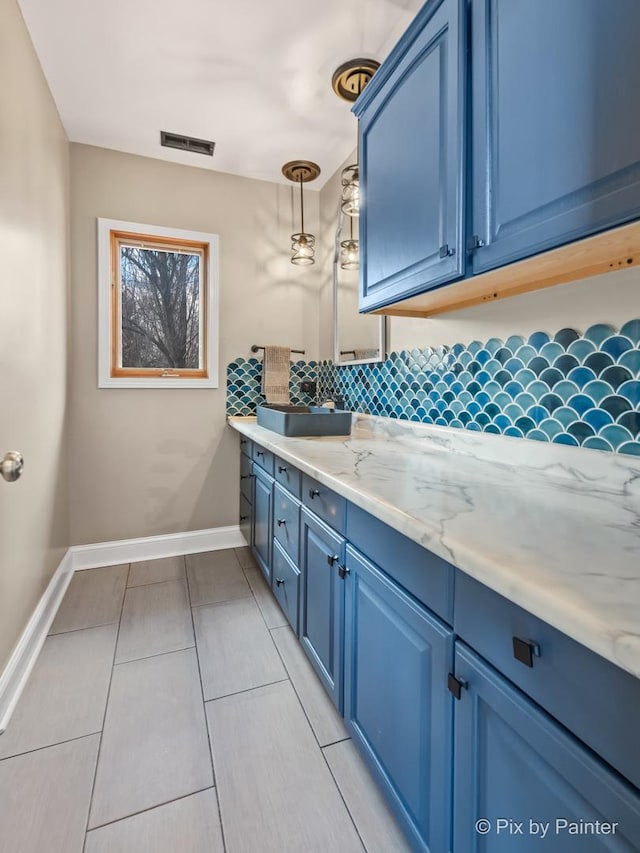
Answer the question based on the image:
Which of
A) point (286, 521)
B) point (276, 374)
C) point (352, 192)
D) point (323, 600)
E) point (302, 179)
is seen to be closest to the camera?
point (323, 600)

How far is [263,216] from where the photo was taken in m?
2.96

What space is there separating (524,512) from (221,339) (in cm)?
240

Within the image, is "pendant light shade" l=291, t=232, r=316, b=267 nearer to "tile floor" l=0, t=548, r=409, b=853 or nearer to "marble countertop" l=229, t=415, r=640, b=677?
"marble countertop" l=229, t=415, r=640, b=677

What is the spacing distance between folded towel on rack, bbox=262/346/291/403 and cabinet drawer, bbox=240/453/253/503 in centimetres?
46

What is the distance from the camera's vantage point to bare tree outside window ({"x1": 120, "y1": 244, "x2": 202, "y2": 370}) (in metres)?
2.69

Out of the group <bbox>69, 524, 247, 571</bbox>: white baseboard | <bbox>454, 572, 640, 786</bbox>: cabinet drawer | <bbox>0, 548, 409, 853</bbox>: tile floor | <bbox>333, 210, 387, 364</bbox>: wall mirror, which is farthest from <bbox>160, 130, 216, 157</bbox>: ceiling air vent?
<bbox>454, 572, 640, 786</bbox>: cabinet drawer

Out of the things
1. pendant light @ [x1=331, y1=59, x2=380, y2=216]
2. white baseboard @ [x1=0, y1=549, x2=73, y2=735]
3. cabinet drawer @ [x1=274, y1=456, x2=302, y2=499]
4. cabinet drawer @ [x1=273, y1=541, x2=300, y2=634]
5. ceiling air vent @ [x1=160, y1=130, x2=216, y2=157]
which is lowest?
white baseboard @ [x1=0, y1=549, x2=73, y2=735]

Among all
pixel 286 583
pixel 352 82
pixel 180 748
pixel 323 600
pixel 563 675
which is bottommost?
pixel 180 748

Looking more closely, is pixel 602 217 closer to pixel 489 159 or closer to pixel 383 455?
pixel 489 159

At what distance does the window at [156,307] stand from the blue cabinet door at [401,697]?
6.75 ft

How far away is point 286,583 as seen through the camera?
1.87m

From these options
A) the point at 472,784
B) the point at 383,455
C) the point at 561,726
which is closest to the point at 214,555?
the point at 383,455

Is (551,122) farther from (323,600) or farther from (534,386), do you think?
(323,600)

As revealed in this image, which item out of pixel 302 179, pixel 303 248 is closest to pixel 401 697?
pixel 303 248
